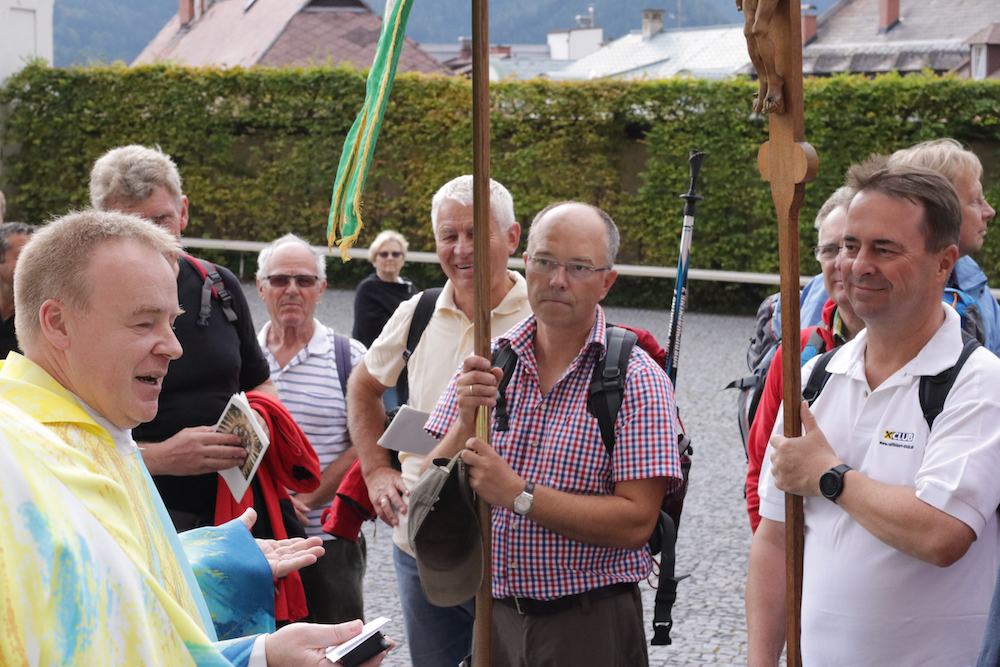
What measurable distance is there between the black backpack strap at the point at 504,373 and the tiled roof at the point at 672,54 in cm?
4283

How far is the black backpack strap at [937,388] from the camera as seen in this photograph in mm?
2236

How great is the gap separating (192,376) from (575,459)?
4.75 ft

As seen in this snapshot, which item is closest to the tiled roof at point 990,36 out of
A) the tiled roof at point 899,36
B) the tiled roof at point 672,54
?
the tiled roof at point 899,36

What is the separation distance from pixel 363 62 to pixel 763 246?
18.0m

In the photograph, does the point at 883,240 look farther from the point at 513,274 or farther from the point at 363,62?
the point at 363,62

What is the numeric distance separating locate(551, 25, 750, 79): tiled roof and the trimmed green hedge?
2968 cm

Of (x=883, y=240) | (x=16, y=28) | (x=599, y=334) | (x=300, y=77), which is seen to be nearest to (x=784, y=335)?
(x=883, y=240)

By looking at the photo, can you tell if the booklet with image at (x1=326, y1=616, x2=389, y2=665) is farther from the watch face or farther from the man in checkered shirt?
the watch face

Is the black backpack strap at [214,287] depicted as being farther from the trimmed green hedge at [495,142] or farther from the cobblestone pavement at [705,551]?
the trimmed green hedge at [495,142]

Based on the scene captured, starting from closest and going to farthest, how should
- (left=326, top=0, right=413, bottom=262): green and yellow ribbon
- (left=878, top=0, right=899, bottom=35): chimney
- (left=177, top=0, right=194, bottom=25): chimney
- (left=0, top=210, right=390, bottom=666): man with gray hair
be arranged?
(left=0, top=210, right=390, bottom=666): man with gray hair → (left=326, top=0, right=413, bottom=262): green and yellow ribbon → (left=177, top=0, right=194, bottom=25): chimney → (left=878, top=0, right=899, bottom=35): chimney

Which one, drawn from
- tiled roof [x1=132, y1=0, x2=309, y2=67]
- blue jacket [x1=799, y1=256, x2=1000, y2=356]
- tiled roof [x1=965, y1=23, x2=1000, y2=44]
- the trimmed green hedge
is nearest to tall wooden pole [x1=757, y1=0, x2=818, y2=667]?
blue jacket [x1=799, y1=256, x2=1000, y2=356]

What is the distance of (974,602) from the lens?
221cm

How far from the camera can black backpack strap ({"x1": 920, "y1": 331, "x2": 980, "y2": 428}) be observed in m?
2.24

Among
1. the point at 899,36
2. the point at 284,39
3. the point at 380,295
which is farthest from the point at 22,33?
the point at 899,36
